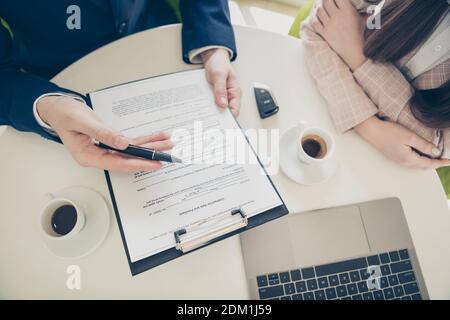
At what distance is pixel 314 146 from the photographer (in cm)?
53

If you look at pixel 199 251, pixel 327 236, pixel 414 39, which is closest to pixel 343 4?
pixel 414 39

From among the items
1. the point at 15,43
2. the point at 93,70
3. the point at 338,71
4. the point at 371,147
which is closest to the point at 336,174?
the point at 371,147

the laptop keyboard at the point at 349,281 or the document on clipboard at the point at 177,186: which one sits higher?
the document on clipboard at the point at 177,186

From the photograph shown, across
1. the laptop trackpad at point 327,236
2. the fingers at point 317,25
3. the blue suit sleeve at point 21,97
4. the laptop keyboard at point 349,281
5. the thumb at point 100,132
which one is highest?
the fingers at point 317,25

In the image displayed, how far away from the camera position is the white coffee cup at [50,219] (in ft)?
1.46

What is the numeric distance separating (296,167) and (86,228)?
0.40 meters

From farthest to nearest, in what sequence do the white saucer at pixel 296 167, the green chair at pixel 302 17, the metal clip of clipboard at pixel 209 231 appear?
the green chair at pixel 302 17 < the white saucer at pixel 296 167 < the metal clip of clipboard at pixel 209 231

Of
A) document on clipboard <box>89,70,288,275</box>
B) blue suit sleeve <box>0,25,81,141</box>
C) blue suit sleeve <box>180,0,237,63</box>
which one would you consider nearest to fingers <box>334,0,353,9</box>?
blue suit sleeve <box>180,0,237,63</box>

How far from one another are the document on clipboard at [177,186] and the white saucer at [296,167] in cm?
7

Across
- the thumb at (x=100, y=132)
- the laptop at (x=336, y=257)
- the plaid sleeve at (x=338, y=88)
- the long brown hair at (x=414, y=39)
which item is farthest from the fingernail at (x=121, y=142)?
the long brown hair at (x=414, y=39)

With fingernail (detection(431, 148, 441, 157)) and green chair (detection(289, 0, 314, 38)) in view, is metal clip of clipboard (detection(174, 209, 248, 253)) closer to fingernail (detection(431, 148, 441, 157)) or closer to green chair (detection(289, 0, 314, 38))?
fingernail (detection(431, 148, 441, 157))

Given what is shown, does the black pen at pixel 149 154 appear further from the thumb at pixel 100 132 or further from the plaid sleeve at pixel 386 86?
the plaid sleeve at pixel 386 86
